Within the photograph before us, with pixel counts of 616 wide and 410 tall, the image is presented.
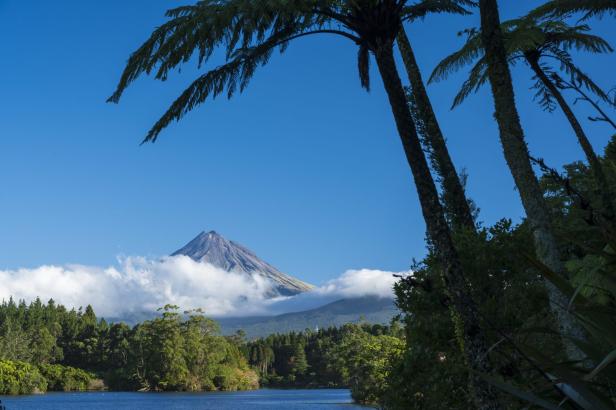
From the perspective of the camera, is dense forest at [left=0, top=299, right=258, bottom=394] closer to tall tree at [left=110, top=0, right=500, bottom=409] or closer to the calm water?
the calm water

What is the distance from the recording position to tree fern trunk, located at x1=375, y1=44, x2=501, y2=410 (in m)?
8.46

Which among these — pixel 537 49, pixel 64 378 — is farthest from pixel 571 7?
pixel 64 378

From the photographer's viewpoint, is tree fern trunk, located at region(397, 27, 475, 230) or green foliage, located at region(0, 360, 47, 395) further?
green foliage, located at region(0, 360, 47, 395)

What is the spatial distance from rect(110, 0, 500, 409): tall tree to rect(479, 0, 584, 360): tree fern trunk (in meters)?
1.18

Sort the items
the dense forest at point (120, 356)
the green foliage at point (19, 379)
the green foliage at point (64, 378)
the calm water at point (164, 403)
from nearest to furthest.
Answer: the calm water at point (164, 403) < the green foliage at point (19, 379) < the dense forest at point (120, 356) < the green foliage at point (64, 378)

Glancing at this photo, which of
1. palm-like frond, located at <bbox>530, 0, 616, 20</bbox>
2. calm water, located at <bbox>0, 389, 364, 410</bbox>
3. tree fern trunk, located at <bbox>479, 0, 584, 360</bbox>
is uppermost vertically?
palm-like frond, located at <bbox>530, 0, 616, 20</bbox>

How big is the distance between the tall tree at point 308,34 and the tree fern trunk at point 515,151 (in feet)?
3.86

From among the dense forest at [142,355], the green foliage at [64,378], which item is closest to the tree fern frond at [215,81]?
the dense forest at [142,355]

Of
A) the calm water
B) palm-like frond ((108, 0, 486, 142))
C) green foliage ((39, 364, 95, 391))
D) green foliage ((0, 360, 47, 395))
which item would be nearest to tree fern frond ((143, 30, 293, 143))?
palm-like frond ((108, 0, 486, 142))

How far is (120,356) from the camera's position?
100312mm

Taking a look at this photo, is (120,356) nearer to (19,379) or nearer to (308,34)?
(19,379)

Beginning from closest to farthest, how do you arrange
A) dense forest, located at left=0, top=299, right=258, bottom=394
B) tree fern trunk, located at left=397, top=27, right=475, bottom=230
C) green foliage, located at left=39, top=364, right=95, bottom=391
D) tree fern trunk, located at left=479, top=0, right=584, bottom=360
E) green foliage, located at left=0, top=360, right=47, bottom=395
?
tree fern trunk, located at left=479, top=0, right=584, bottom=360 → tree fern trunk, located at left=397, top=27, right=475, bottom=230 → green foliage, located at left=0, top=360, right=47, bottom=395 → dense forest, located at left=0, top=299, right=258, bottom=394 → green foliage, located at left=39, top=364, right=95, bottom=391

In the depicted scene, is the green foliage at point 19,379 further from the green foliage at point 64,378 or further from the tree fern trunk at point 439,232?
the tree fern trunk at point 439,232

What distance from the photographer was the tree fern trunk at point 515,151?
29.2 ft
